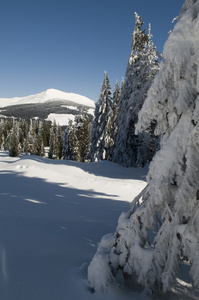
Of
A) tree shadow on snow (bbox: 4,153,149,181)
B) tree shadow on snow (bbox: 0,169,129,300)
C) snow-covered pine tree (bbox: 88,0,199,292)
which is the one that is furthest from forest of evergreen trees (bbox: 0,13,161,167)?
snow-covered pine tree (bbox: 88,0,199,292)

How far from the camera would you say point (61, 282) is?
2793mm

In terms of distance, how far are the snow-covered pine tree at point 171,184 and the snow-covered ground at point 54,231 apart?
465 millimetres

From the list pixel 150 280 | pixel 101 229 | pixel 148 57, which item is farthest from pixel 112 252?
pixel 148 57

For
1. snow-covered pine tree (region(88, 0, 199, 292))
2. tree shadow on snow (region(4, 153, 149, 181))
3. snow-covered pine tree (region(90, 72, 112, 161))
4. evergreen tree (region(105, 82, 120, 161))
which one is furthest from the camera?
snow-covered pine tree (region(90, 72, 112, 161))

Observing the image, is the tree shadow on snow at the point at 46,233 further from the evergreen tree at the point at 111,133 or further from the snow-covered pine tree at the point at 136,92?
the evergreen tree at the point at 111,133

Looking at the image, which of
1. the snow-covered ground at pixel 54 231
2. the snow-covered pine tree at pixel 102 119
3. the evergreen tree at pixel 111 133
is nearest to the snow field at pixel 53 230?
the snow-covered ground at pixel 54 231

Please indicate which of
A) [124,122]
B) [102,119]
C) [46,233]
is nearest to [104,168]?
[124,122]

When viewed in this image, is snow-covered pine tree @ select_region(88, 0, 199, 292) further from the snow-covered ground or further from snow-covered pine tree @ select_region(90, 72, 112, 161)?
snow-covered pine tree @ select_region(90, 72, 112, 161)

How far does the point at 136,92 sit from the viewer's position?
1553 cm

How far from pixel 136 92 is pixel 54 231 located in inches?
520

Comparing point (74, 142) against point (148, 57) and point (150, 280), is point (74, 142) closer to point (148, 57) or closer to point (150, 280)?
point (148, 57)

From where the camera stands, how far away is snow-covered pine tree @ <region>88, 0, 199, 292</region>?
2164mm

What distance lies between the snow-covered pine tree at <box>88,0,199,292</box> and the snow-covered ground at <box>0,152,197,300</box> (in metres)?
0.46

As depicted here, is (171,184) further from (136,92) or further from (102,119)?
(102,119)
